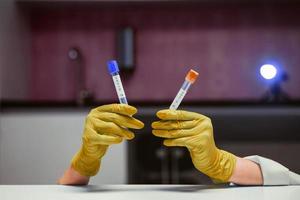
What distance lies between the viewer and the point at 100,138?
91 centimetres

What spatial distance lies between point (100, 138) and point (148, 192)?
221 millimetres

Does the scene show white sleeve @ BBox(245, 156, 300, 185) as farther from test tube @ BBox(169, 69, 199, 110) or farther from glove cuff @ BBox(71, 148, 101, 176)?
glove cuff @ BBox(71, 148, 101, 176)

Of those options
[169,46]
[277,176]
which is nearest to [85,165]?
[277,176]

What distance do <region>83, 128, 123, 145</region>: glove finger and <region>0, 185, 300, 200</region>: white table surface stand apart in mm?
128

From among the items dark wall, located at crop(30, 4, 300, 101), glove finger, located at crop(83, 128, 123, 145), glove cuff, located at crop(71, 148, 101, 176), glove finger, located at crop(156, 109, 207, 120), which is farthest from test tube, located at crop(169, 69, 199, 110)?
dark wall, located at crop(30, 4, 300, 101)

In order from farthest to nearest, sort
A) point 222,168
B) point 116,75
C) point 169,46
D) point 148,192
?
1. point 169,46
2. point 222,168
3. point 116,75
4. point 148,192

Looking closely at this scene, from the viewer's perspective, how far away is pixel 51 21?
246cm

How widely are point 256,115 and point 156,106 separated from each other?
0.44m

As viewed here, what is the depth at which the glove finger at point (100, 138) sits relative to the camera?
35.4 inches

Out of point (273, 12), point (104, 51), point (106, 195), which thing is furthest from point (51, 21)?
point (106, 195)

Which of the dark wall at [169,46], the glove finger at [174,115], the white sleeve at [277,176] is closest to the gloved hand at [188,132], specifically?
the glove finger at [174,115]

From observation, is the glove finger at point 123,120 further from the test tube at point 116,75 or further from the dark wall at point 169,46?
the dark wall at point 169,46

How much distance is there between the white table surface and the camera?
70 centimetres

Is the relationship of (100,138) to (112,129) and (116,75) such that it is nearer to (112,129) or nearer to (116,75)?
(112,129)
